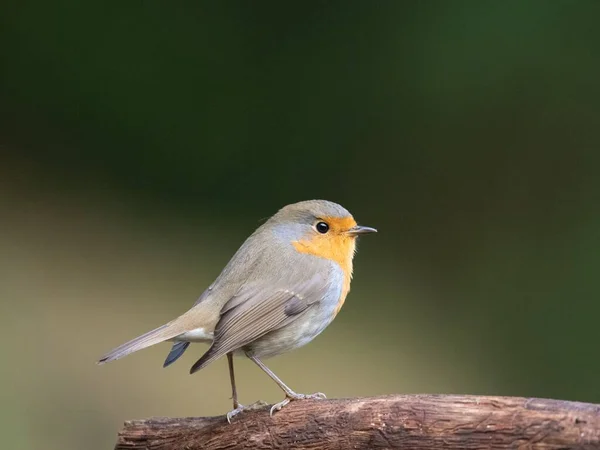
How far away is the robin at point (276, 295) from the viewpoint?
3.08m

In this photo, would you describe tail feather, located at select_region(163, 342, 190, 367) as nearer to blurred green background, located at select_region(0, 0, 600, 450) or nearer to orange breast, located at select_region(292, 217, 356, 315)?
orange breast, located at select_region(292, 217, 356, 315)

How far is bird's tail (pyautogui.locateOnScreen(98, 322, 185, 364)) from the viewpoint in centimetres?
285

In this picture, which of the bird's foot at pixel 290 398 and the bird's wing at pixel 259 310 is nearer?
the bird's foot at pixel 290 398

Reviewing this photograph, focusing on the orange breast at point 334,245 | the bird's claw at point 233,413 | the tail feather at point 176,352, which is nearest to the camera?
the bird's claw at point 233,413

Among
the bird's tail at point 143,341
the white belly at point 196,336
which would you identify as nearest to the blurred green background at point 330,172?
the white belly at point 196,336

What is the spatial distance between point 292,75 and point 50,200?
2.12 m

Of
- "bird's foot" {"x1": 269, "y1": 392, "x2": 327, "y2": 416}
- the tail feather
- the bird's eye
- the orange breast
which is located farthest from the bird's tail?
the bird's eye

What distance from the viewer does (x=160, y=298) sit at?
19.7 feet

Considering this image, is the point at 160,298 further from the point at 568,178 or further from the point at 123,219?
the point at 568,178

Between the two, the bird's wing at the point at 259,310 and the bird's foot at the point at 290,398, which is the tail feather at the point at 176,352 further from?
the bird's foot at the point at 290,398

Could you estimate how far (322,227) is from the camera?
359 cm

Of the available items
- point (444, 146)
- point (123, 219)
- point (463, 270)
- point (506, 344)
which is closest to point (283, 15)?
point (444, 146)

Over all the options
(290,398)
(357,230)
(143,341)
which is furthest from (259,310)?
(357,230)

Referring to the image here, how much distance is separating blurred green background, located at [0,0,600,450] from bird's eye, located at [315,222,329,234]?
2306mm
